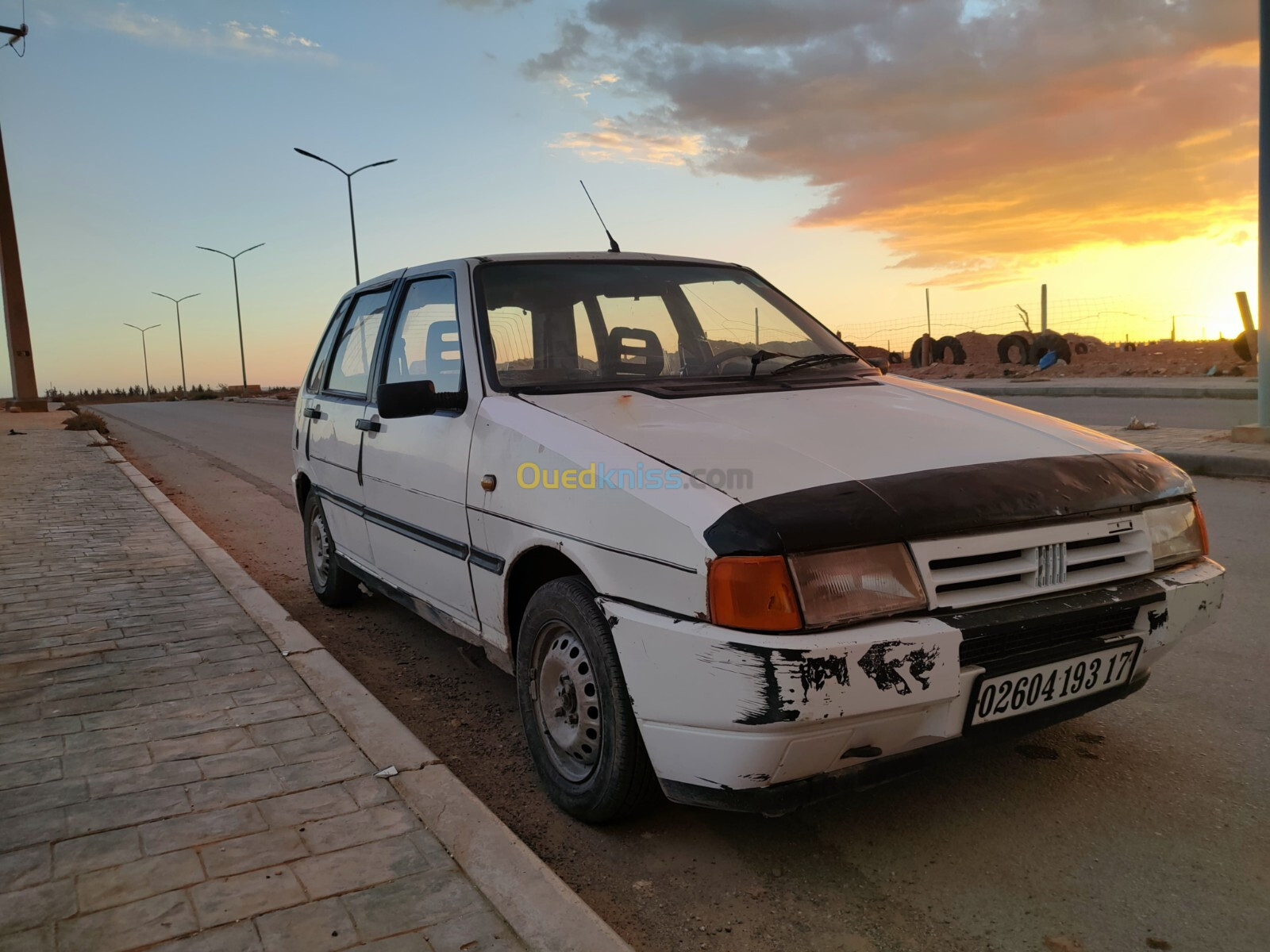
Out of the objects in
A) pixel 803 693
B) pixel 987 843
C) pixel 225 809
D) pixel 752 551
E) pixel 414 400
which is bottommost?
pixel 987 843

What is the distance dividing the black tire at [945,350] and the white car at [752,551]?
25758mm

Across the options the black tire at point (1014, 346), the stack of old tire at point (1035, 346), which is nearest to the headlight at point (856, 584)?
the stack of old tire at point (1035, 346)

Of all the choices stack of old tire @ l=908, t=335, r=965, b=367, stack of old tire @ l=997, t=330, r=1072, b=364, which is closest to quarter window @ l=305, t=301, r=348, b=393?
stack of old tire @ l=997, t=330, r=1072, b=364

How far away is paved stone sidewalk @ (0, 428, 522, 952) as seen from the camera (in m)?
2.25

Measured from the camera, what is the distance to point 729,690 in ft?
7.35

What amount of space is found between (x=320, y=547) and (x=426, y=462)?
6.89ft

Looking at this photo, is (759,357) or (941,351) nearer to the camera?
(759,357)

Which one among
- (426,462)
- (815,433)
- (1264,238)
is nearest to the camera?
(815,433)

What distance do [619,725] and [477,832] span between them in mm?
493

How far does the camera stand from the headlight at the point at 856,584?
7.38ft

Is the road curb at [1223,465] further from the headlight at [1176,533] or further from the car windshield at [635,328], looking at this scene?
the headlight at [1176,533]

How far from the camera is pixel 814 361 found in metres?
3.80

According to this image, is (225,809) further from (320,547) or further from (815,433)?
(320,547)

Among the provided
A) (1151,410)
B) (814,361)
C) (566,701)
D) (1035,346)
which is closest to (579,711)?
(566,701)
